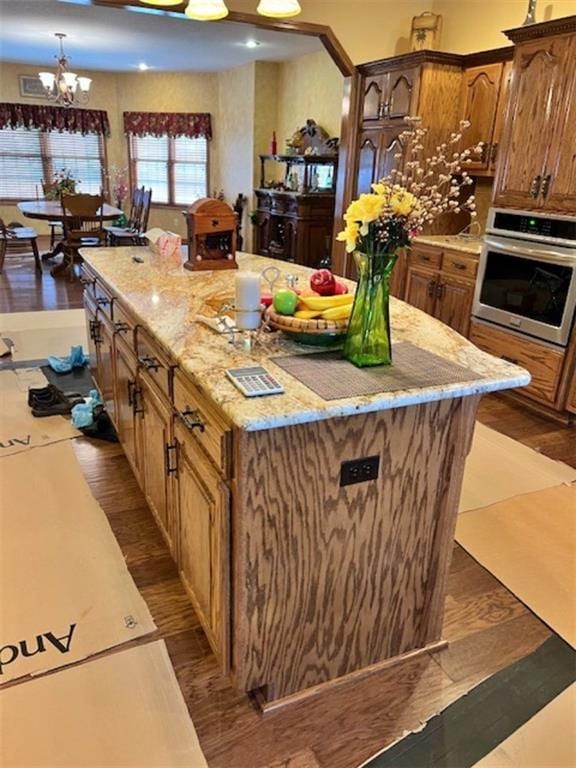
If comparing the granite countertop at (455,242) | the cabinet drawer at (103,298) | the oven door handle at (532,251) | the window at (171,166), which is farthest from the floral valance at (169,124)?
the cabinet drawer at (103,298)

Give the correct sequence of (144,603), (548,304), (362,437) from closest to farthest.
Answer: (362,437) → (144,603) → (548,304)

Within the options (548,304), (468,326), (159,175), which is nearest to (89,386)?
(468,326)

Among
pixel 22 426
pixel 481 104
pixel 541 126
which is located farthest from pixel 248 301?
pixel 481 104

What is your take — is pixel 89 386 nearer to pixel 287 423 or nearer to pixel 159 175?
pixel 287 423

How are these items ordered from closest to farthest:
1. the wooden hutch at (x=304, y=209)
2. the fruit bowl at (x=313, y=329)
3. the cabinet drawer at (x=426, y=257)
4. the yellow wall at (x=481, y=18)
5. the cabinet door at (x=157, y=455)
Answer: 1. the fruit bowl at (x=313, y=329)
2. the cabinet door at (x=157, y=455)
3. the yellow wall at (x=481, y=18)
4. the cabinet drawer at (x=426, y=257)
5. the wooden hutch at (x=304, y=209)

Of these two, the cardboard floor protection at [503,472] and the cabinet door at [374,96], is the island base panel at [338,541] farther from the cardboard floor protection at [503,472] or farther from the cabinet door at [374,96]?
the cabinet door at [374,96]

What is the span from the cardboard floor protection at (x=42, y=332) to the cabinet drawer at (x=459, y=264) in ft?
9.19

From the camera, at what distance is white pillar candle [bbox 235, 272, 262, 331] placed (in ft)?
5.56

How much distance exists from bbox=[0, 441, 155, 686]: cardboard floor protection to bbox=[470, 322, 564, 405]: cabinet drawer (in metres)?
2.61

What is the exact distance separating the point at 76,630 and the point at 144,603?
9.0 inches

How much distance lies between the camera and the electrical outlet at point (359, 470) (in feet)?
4.66

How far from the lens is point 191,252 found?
8.96 ft

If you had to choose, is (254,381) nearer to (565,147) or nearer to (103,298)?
(103,298)

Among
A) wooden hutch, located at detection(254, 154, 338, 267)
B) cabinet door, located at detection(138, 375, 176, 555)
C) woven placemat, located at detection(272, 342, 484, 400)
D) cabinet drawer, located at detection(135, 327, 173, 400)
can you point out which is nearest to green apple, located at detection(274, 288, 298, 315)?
woven placemat, located at detection(272, 342, 484, 400)
